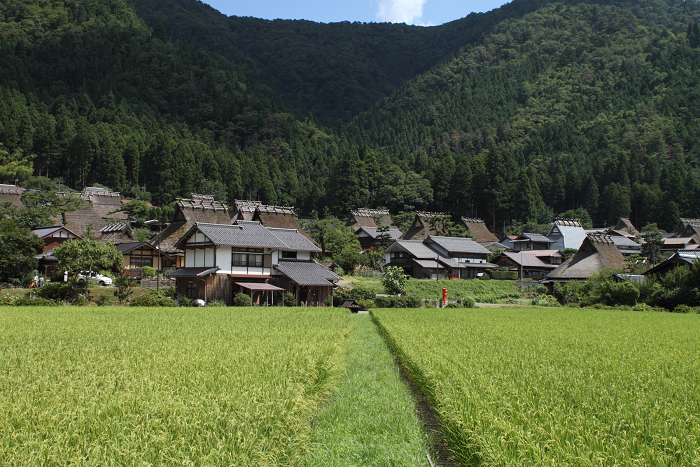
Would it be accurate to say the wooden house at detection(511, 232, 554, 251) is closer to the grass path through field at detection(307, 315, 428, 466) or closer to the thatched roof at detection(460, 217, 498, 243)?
Result: the thatched roof at detection(460, 217, 498, 243)

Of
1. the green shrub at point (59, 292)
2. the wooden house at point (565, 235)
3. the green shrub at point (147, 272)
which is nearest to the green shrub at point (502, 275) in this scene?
the wooden house at point (565, 235)

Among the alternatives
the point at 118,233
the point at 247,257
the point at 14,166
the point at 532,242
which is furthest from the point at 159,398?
the point at 14,166

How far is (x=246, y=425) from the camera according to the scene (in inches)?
193

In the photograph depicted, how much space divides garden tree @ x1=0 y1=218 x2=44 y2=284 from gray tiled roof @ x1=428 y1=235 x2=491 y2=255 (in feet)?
107

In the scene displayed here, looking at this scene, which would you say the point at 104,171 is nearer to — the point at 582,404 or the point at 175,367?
the point at 175,367

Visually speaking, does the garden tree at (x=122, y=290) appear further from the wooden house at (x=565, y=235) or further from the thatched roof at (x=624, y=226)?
the thatched roof at (x=624, y=226)

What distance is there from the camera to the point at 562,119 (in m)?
102

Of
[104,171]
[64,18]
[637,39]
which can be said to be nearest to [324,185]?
[104,171]

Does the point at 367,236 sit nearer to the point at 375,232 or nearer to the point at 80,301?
the point at 375,232

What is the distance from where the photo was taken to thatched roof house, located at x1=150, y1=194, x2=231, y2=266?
3856 centimetres

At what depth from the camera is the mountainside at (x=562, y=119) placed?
69.9 metres

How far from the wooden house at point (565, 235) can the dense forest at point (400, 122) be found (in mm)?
6533

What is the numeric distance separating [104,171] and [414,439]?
6675cm

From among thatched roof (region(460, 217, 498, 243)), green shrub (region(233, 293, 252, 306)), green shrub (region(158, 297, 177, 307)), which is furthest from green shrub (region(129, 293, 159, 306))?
thatched roof (region(460, 217, 498, 243))
